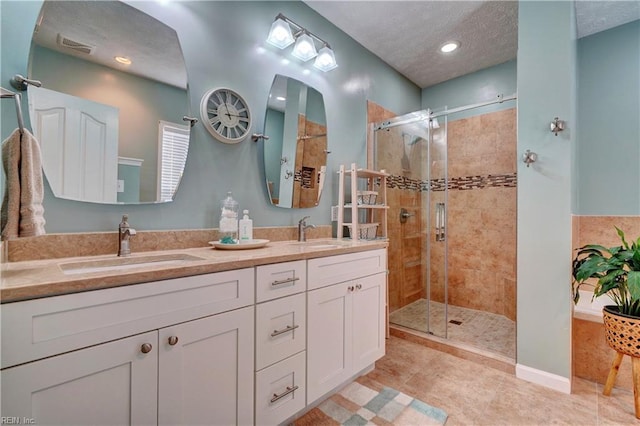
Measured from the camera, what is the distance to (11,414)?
69 cm

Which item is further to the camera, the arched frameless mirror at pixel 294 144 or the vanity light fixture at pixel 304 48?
the vanity light fixture at pixel 304 48

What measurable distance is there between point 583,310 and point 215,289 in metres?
2.34

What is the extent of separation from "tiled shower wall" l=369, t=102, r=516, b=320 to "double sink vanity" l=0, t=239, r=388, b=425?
149 centimetres

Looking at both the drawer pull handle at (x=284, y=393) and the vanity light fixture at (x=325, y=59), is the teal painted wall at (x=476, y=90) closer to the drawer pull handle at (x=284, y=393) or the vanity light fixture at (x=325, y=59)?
the vanity light fixture at (x=325, y=59)

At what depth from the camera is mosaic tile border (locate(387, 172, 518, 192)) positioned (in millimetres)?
2789

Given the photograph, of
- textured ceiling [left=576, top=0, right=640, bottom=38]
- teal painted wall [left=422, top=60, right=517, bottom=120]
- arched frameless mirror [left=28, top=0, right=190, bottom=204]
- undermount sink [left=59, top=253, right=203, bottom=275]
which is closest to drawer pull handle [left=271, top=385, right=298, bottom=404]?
undermount sink [left=59, top=253, right=203, bottom=275]

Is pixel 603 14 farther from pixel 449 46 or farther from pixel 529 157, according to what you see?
pixel 529 157

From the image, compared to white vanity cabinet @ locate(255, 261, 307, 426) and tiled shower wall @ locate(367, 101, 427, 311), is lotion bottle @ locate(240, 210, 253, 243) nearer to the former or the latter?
white vanity cabinet @ locate(255, 261, 307, 426)

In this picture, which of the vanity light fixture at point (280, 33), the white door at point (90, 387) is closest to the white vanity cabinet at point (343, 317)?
the white door at point (90, 387)

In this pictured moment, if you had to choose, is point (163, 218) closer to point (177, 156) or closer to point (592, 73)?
point (177, 156)

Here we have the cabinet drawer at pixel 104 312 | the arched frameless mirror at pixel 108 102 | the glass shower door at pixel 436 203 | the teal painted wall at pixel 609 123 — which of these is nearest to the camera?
the cabinet drawer at pixel 104 312

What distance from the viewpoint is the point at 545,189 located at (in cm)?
180

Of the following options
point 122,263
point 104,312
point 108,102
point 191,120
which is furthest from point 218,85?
point 104,312

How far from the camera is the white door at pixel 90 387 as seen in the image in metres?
0.70
